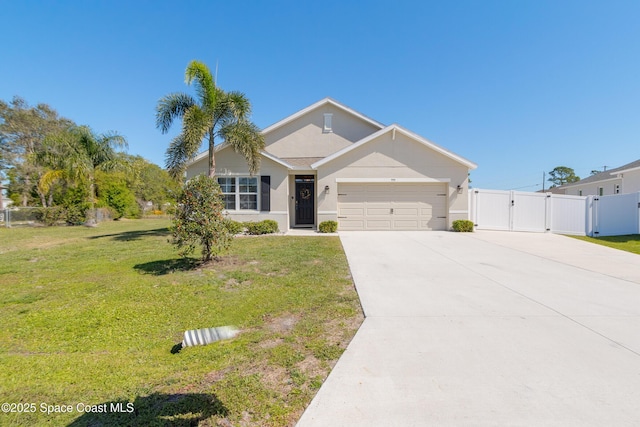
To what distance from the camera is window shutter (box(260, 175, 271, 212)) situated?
13.4 metres

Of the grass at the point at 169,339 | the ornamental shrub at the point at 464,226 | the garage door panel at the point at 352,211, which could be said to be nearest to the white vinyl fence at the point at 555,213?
the ornamental shrub at the point at 464,226

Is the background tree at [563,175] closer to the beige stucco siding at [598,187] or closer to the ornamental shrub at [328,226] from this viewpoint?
the beige stucco siding at [598,187]

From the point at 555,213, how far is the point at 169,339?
16619 mm

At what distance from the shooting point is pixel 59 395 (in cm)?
251

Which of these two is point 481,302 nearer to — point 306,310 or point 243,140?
point 306,310

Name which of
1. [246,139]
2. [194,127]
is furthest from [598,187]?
[194,127]

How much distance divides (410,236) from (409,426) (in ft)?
33.5

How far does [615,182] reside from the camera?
21.5 meters

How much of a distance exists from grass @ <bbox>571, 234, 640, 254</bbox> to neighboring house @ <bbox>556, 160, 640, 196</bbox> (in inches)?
369

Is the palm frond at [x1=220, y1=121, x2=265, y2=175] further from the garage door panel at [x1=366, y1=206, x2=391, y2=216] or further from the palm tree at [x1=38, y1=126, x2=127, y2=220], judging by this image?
the palm tree at [x1=38, y1=126, x2=127, y2=220]

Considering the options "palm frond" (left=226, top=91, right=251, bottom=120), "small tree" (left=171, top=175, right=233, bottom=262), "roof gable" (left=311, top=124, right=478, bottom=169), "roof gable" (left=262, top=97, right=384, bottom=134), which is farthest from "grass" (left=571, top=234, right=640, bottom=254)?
"palm frond" (left=226, top=91, right=251, bottom=120)

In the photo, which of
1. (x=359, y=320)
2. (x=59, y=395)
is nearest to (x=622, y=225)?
(x=359, y=320)

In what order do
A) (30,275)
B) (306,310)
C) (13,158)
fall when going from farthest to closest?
(13,158) → (30,275) → (306,310)

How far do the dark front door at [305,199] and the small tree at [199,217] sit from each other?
317 inches
